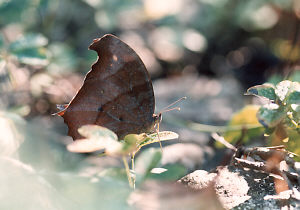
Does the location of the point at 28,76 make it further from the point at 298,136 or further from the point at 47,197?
the point at 298,136

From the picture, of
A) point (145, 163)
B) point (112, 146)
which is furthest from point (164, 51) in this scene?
point (112, 146)

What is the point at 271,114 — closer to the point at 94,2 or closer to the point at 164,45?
the point at 94,2

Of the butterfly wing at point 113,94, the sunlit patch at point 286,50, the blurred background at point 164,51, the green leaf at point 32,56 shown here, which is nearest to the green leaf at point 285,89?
the butterfly wing at point 113,94

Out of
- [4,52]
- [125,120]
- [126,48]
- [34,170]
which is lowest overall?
[34,170]

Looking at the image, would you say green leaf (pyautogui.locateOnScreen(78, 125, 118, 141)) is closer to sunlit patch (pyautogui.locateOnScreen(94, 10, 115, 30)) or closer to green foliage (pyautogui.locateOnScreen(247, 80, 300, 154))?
green foliage (pyautogui.locateOnScreen(247, 80, 300, 154))

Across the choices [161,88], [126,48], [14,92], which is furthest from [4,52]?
[161,88]

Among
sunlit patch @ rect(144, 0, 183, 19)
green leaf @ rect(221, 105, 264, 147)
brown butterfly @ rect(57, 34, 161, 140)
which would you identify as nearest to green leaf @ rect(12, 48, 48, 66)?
brown butterfly @ rect(57, 34, 161, 140)
